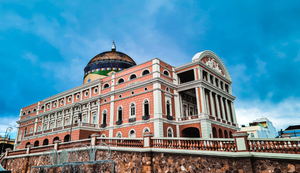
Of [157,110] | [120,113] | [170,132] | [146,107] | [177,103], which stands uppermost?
[177,103]

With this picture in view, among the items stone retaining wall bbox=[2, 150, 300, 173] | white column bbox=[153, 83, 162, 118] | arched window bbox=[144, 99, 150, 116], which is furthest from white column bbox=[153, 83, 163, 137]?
stone retaining wall bbox=[2, 150, 300, 173]

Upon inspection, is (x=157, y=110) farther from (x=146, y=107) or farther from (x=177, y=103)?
(x=177, y=103)

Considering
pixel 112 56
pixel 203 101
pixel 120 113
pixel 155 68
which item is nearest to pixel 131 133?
pixel 120 113

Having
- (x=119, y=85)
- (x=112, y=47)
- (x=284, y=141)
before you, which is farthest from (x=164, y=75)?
(x=112, y=47)

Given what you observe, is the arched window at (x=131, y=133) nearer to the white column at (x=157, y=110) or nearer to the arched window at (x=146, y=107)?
the arched window at (x=146, y=107)

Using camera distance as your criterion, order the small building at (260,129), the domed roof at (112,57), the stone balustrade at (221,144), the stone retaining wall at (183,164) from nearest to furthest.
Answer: the stone balustrade at (221,144) < the stone retaining wall at (183,164) < the domed roof at (112,57) < the small building at (260,129)

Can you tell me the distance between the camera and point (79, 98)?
34562 mm

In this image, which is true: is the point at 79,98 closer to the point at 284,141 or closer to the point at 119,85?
the point at 119,85

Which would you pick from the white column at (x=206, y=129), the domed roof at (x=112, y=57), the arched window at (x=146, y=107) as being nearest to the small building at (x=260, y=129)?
the white column at (x=206, y=129)

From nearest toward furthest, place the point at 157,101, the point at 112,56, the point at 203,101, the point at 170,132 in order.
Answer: the point at 157,101, the point at 170,132, the point at 203,101, the point at 112,56

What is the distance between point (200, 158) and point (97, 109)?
72.4 ft

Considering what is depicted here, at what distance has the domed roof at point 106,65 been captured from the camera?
130ft

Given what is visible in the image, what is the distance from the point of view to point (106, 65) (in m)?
40.0

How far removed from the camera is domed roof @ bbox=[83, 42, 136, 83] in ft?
130
